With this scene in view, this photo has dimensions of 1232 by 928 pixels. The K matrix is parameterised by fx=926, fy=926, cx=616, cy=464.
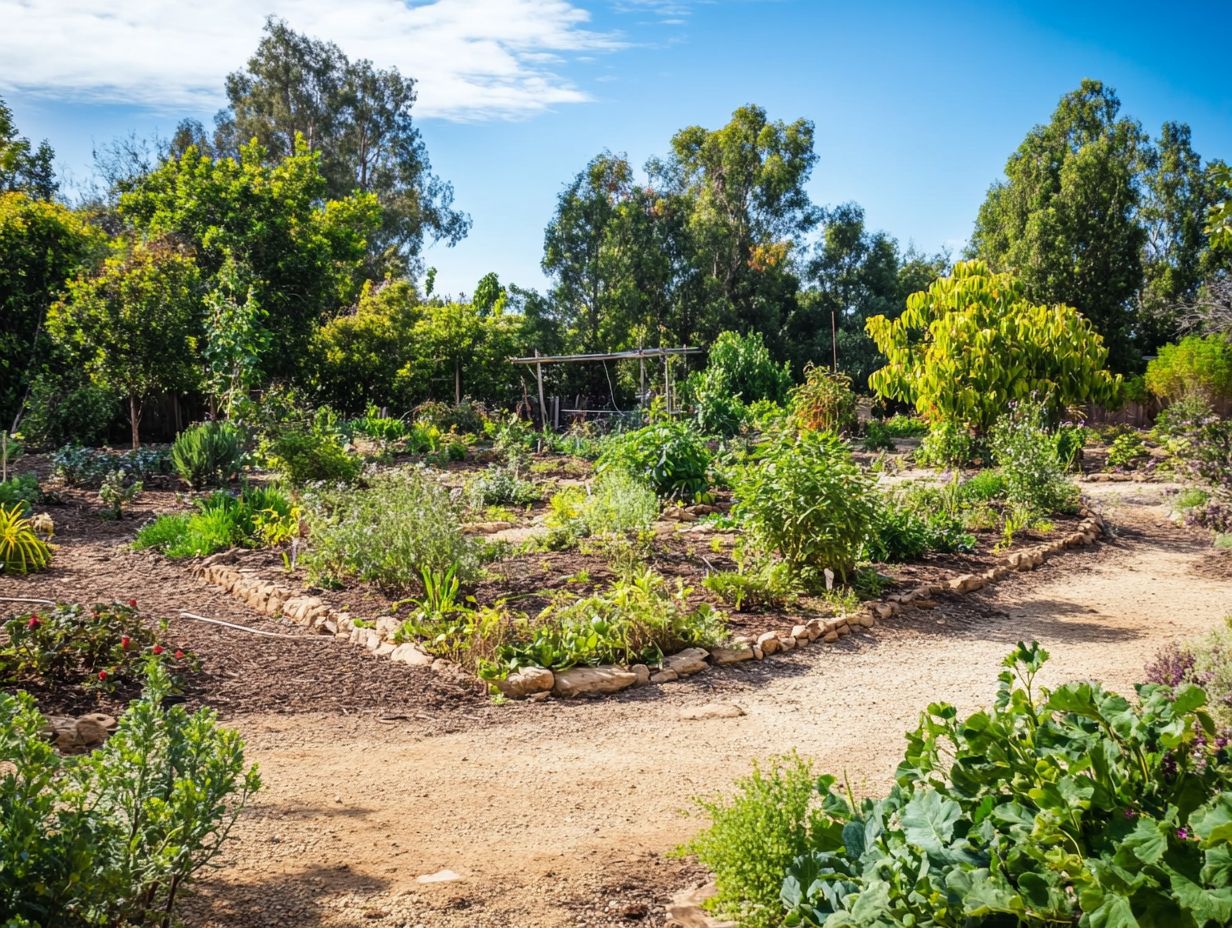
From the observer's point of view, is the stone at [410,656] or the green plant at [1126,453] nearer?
the stone at [410,656]

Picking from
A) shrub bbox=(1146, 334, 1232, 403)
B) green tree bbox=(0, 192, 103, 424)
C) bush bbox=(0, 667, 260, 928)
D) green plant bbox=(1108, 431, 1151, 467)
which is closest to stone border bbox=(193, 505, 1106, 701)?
bush bbox=(0, 667, 260, 928)

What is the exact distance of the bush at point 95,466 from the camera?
10938 millimetres

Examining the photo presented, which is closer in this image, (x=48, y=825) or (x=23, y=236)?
(x=48, y=825)

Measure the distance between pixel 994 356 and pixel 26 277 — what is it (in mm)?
15371

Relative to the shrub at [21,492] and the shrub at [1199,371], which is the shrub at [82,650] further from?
the shrub at [1199,371]

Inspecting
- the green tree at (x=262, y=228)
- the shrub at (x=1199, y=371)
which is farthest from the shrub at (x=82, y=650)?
the shrub at (x=1199, y=371)

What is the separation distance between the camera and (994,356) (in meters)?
12.3

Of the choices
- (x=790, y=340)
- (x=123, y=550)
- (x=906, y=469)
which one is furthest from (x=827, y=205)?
(x=123, y=550)

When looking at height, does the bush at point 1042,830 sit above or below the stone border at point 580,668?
above

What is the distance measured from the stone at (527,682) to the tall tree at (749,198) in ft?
70.0

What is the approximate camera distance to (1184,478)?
9625 mm

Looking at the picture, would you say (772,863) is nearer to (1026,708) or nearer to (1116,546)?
(1026,708)

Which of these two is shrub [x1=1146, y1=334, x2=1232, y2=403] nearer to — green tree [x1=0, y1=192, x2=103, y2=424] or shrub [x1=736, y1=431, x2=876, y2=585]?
shrub [x1=736, y1=431, x2=876, y2=585]

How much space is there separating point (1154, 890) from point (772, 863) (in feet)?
3.27
